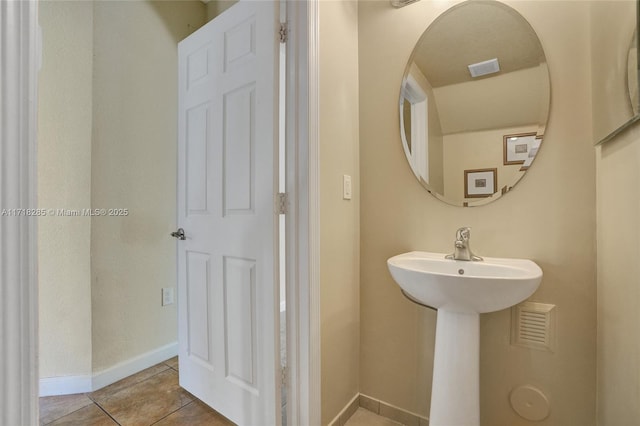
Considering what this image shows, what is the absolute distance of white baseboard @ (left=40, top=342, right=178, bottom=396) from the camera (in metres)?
1.63

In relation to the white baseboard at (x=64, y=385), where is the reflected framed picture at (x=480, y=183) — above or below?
above

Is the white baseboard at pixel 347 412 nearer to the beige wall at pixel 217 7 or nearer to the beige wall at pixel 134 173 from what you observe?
the beige wall at pixel 134 173

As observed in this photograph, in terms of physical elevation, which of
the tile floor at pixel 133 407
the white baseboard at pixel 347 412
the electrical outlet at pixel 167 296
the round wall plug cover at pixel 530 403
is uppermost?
the electrical outlet at pixel 167 296

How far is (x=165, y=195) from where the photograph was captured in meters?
2.06

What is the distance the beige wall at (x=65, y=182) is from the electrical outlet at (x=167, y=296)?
45 cm

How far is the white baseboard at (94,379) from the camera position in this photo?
5.35ft

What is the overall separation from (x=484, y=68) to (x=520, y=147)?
1.26 ft

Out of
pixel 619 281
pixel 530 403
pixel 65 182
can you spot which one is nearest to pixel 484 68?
pixel 619 281

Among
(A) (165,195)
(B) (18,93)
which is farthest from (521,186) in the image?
(A) (165,195)

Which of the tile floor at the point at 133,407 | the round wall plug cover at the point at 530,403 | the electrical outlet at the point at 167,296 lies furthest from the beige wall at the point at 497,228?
the electrical outlet at the point at 167,296

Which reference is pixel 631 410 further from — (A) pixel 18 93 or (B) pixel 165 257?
(B) pixel 165 257

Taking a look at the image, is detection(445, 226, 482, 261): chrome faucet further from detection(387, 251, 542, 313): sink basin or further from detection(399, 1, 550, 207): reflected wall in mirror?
detection(399, 1, 550, 207): reflected wall in mirror

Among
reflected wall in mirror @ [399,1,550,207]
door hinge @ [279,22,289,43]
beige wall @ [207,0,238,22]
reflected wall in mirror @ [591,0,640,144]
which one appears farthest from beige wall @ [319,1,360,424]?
beige wall @ [207,0,238,22]

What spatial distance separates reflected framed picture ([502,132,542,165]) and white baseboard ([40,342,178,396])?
2.34 m
